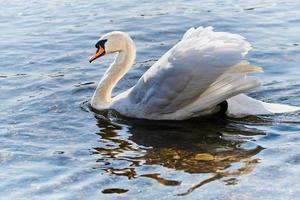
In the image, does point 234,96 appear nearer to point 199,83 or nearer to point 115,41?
point 199,83

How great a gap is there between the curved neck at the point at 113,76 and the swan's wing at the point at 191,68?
3.25 ft

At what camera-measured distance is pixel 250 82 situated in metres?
9.20

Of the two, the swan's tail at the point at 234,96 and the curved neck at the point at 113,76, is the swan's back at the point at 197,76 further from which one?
the curved neck at the point at 113,76

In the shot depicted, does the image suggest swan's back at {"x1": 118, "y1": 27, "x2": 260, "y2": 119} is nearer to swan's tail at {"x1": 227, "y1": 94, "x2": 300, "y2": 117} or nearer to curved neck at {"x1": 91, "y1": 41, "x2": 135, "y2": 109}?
swan's tail at {"x1": 227, "y1": 94, "x2": 300, "y2": 117}

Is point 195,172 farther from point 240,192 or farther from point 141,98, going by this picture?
point 141,98

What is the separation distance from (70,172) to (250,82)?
2558mm

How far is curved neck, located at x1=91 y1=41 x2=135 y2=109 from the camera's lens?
34.1ft

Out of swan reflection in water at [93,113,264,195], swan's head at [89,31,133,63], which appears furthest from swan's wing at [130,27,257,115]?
swan's head at [89,31,133,63]

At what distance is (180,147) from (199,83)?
0.94m

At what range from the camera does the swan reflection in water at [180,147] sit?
7770 mm

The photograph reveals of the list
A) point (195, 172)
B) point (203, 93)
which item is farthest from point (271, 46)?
point (195, 172)

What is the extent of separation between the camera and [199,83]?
919 centimetres

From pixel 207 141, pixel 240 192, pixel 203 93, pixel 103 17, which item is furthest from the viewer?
pixel 103 17

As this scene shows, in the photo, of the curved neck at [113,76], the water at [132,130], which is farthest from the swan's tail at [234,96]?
the curved neck at [113,76]
